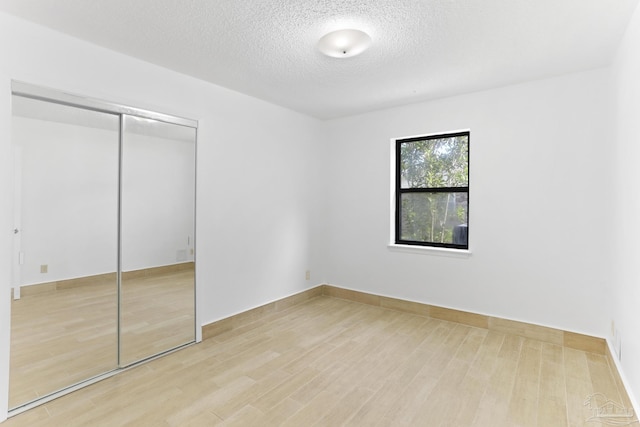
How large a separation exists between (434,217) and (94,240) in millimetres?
3337

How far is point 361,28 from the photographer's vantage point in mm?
2178

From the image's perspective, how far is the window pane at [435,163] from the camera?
12.0ft

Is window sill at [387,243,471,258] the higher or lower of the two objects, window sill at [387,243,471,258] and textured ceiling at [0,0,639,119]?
the lower

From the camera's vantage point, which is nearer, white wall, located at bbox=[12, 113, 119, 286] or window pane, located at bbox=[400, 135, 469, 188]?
white wall, located at bbox=[12, 113, 119, 286]

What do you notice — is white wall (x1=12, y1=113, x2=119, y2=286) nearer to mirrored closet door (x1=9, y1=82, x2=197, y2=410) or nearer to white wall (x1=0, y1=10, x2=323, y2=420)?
mirrored closet door (x1=9, y1=82, x2=197, y2=410)

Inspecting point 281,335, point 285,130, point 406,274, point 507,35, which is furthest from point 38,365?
point 507,35

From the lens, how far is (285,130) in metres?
4.06

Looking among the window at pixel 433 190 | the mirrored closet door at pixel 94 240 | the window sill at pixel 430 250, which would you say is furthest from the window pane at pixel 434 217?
the mirrored closet door at pixel 94 240

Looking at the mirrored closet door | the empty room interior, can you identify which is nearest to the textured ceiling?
the empty room interior

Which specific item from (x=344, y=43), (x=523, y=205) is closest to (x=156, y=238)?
(x=344, y=43)

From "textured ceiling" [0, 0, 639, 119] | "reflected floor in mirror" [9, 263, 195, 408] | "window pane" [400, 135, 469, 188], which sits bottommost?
"reflected floor in mirror" [9, 263, 195, 408]

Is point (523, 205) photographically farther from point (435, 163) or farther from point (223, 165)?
point (223, 165)

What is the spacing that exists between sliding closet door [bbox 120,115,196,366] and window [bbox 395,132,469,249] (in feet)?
8.00

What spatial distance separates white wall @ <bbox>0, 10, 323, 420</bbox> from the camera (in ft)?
6.76
